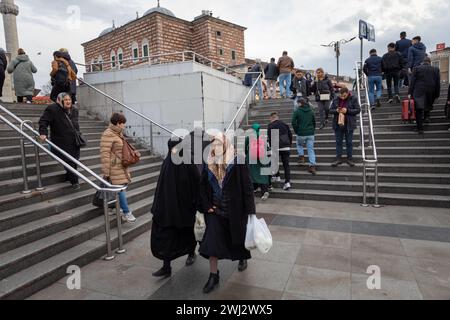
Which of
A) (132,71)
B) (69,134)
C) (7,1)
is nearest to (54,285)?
(69,134)

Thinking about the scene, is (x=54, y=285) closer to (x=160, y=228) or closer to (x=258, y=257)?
(x=160, y=228)

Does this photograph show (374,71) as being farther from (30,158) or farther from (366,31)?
(30,158)

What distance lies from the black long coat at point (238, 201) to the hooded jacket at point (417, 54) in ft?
30.8

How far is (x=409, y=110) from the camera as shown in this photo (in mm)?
7883

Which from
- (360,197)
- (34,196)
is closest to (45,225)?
(34,196)

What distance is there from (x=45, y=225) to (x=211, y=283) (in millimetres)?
2410

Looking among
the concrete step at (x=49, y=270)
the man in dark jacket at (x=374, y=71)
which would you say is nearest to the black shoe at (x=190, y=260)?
the concrete step at (x=49, y=270)

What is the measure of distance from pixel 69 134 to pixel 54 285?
8.54ft

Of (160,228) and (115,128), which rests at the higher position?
(115,128)

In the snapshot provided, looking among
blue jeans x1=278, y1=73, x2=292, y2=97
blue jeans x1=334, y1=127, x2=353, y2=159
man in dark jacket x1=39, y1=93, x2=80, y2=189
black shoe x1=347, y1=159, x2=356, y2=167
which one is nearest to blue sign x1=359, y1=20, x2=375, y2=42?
blue jeans x1=278, y1=73, x2=292, y2=97

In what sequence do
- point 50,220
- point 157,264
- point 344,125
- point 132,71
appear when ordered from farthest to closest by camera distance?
point 132,71 → point 344,125 → point 50,220 → point 157,264
